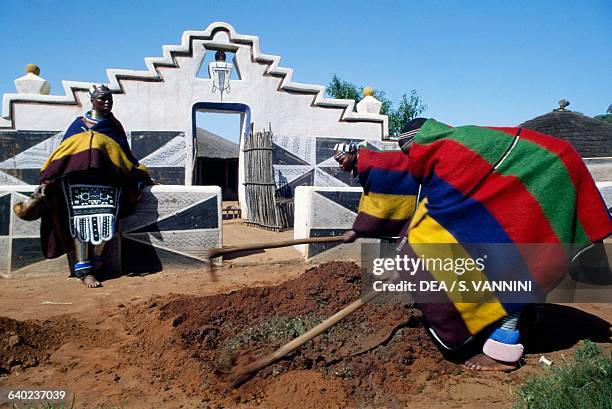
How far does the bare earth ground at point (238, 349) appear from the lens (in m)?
2.67

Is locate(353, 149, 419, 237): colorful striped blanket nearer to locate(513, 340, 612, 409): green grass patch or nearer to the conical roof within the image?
locate(513, 340, 612, 409): green grass patch

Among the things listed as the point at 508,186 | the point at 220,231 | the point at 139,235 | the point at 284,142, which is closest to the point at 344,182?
the point at 284,142

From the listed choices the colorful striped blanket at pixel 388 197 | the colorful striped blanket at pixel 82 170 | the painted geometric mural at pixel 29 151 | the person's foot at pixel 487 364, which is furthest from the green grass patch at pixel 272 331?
the painted geometric mural at pixel 29 151

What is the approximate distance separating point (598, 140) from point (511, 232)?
1183 cm

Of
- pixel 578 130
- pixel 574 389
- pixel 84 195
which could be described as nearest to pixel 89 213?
pixel 84 195

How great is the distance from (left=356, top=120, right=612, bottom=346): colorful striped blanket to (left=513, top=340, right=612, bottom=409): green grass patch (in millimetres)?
478

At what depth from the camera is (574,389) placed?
2.25 m

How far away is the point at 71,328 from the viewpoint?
3709mm

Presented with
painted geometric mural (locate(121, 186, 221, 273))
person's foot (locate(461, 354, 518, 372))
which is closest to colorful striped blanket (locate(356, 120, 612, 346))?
person's foot (locate(461, 354, 518, 372))

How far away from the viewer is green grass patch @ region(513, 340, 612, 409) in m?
2.10

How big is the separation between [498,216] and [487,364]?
39.4 inches

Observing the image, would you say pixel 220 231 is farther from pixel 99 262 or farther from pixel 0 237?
pixel 0 237

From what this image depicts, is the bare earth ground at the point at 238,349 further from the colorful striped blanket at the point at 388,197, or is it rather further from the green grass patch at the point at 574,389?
the colorful striped blanket at the point at 388,197

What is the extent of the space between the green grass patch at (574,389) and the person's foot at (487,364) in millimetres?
412
